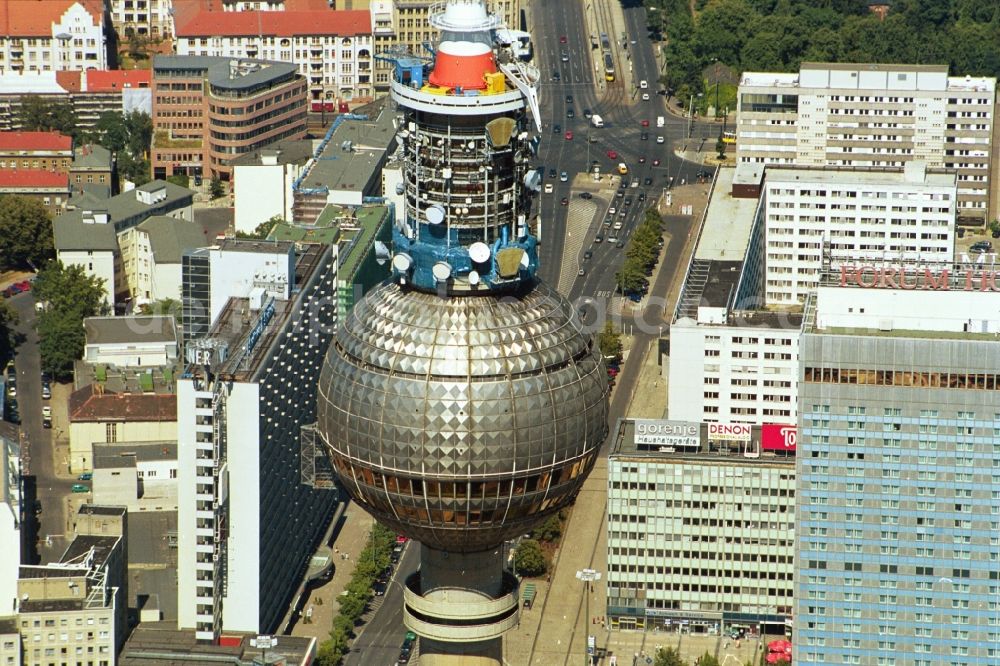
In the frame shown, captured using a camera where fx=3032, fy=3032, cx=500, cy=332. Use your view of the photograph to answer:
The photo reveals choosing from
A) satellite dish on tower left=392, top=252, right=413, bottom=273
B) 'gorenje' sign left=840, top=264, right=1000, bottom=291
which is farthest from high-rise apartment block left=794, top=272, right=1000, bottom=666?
satellite dish on tower left=392, top=252, right=413, bottom=273

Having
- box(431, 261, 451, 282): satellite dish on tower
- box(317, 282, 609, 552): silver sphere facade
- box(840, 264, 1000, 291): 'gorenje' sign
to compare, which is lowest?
box(840, 264, 1000, 291): 'gorenje' sign

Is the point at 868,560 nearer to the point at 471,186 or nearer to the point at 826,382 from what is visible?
the point at 826,382

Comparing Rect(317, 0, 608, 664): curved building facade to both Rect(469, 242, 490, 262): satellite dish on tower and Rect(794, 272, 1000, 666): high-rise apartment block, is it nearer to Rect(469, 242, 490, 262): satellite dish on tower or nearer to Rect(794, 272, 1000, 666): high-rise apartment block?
Rect(469, 242, 490, 262): satellite dish on tower

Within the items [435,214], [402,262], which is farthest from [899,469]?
[435,214]

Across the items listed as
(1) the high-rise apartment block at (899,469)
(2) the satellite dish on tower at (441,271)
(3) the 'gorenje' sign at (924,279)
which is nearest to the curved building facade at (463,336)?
(2) the satellite dish on tower at (441,271)

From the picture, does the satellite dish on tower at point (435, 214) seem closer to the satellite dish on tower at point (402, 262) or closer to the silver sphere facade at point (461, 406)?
the satellite dish on tower at point (402, 262)
